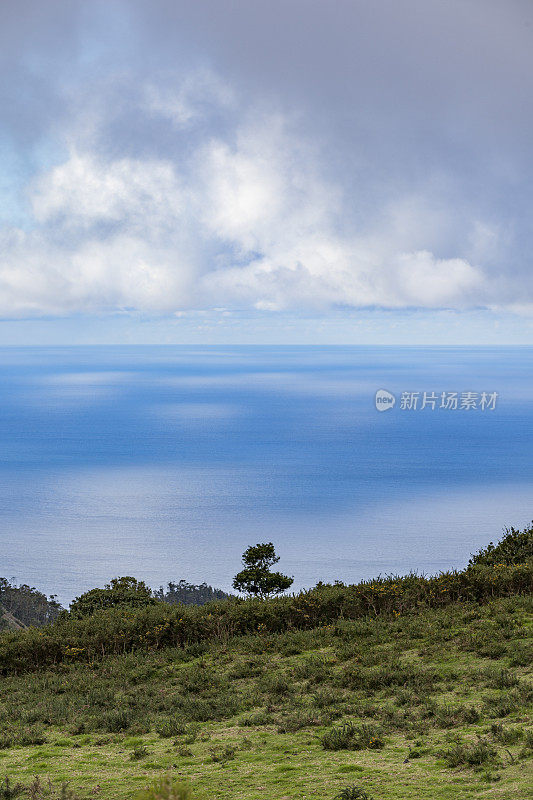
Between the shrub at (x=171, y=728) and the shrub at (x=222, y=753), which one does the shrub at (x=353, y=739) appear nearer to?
→ the shrub at (x=222, y=753)

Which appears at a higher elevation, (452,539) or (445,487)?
(445,487)

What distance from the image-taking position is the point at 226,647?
13109mm

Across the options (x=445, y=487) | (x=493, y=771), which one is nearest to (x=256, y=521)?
(x=445, y=487)

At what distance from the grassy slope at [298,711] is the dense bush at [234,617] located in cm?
75

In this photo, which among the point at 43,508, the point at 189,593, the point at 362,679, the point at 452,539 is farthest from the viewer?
the point at 43,508

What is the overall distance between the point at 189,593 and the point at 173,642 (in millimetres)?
61386

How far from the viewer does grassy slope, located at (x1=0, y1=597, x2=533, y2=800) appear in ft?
21.9

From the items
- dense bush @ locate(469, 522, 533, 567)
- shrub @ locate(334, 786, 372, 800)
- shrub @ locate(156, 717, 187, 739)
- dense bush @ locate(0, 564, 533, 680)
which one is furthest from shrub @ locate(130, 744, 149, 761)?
dense bush @ locate(469, 522, 533, 567)

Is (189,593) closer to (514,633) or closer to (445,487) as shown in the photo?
(514,633)

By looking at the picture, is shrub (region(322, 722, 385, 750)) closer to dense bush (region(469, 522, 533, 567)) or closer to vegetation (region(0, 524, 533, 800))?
vegetation (region(0, 524, 533, 800))

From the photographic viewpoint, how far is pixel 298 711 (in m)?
8.95

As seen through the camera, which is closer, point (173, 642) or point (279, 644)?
point (279, 644)

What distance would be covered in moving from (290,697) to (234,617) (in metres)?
4.74

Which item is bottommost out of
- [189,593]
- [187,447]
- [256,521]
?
[189,593]
